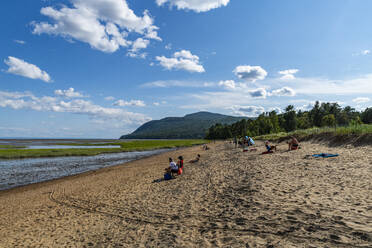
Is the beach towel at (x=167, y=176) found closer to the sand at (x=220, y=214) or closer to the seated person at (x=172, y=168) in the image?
the seated person at (x=172, y=168)

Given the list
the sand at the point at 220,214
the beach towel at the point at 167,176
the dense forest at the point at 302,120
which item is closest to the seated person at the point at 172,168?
the beach towel at the point at 167,176

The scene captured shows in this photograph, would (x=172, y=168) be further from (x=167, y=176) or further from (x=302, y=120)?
(x=302, y=120)

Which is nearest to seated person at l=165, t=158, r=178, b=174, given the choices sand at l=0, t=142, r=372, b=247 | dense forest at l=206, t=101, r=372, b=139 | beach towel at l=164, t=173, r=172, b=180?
beach towel at l=164, t=173, r=172, b=180

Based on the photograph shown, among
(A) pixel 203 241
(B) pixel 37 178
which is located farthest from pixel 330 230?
(B) pixel 37 178

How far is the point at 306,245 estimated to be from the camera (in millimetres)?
5211

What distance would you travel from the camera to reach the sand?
19.5ft

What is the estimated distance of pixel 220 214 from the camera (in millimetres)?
8047

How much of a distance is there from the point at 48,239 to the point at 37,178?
1978cm

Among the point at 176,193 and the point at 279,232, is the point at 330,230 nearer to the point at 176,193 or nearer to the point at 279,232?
the point at 279,232

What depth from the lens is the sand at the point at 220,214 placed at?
5.95 metres

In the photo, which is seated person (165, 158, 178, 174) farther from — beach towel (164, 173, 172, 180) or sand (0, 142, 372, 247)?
sand (0, 142, 372, 247)

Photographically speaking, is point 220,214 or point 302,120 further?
point 302,120

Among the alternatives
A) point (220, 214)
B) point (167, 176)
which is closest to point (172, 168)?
point (167, 176)

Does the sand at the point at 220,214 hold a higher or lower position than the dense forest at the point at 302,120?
lower
